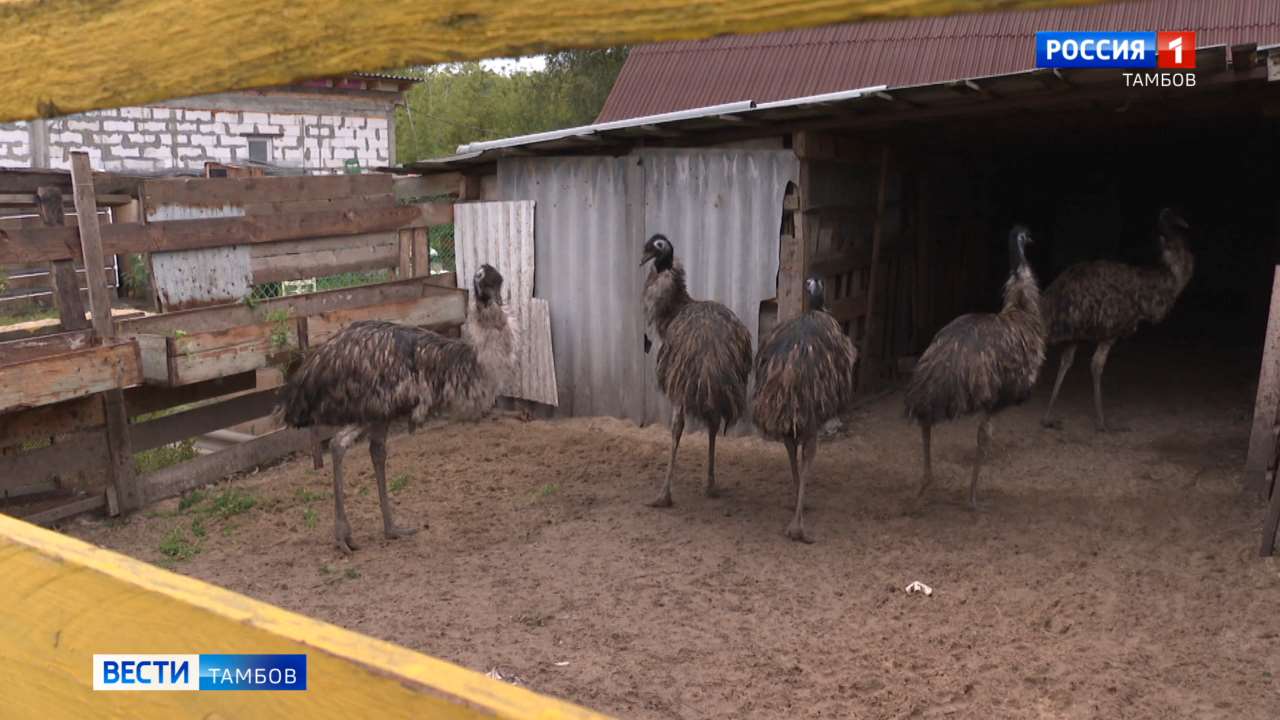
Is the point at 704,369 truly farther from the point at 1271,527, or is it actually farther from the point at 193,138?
the point at 193,138

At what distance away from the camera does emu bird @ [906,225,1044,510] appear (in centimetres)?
709

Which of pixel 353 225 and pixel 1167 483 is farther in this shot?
pixel 353 225

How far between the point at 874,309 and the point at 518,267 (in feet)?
11.8

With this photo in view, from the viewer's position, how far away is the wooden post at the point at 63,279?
7.07 metres

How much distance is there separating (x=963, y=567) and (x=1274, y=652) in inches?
67.6

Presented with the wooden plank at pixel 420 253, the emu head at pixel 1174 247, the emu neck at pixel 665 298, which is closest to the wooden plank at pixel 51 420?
the wooden plank at pixel 420 253

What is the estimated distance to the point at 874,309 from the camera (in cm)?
1058

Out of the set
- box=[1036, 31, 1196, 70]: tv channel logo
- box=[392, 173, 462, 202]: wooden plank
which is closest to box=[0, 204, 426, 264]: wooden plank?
box=[392, 173, 462, 202]: wooden plank

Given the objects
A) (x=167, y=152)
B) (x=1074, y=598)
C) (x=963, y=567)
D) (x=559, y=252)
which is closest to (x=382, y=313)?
(x=559, y=252)

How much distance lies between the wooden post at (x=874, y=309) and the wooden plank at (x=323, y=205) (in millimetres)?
4647

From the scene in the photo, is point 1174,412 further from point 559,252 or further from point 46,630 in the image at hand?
point 46,630

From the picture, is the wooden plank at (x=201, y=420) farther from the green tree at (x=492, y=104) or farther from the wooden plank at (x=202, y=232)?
the green tree at (x=492, y=104)

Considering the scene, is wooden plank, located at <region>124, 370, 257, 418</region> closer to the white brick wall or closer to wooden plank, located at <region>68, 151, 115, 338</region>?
wooden plank, located at <region>68, 151, 115, 338</region>

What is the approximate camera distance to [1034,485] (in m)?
7.93
